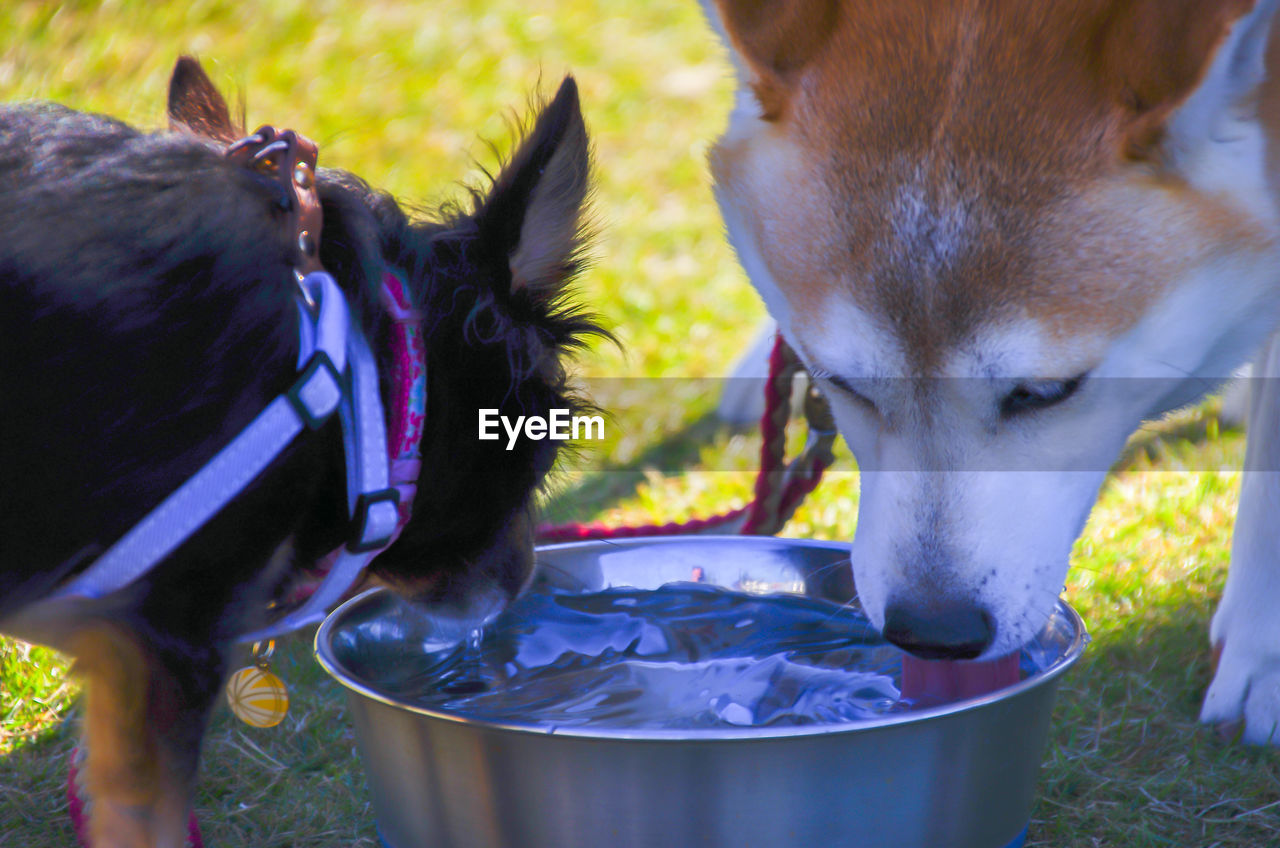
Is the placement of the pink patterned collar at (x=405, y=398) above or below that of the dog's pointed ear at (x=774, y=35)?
below

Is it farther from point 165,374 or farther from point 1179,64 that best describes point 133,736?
point 1179,64

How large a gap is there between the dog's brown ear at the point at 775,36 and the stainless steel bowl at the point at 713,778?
1004mm

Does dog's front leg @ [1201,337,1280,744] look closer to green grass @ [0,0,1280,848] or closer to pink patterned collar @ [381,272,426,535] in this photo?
green grass @ [0,0,1280,848]

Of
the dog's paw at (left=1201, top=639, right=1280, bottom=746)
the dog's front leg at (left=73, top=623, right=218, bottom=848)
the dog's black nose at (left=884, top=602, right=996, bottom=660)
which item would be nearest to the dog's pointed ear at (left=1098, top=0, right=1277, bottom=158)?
the dog's black nose at (left=884, top=602, right=996, bottom=660)

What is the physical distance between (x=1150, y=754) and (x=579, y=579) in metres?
1.10

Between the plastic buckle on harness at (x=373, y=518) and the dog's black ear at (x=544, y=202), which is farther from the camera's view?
the dog's black ear at (x=544, y=202)

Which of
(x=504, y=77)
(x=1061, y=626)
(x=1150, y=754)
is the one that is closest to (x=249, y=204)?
(x=1061, y=626)

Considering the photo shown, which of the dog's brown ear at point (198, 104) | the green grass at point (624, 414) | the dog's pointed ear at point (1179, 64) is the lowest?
the green grass at point (624, 414)

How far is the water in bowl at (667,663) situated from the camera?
189 cm

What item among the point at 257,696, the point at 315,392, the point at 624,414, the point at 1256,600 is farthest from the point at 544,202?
the point at 624,414

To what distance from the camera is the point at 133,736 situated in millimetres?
1486
